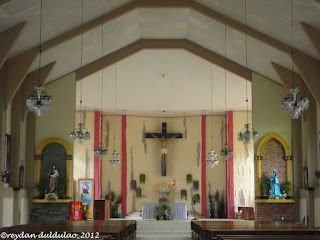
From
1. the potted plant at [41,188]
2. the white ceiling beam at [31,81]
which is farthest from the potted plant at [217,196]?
the white ceiling beam at [31,81]

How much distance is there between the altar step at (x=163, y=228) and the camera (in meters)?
19.1

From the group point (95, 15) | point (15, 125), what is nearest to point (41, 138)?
point (15, 125)

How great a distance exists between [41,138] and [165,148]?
24.9 feet

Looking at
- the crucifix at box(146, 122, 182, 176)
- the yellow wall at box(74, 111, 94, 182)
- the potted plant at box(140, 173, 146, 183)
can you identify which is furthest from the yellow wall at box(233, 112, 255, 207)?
the yellow wall at box(74, 111, 94, 182)

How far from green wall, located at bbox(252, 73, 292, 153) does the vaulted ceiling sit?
12.5 inches

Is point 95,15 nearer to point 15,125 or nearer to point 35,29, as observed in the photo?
point 35,29

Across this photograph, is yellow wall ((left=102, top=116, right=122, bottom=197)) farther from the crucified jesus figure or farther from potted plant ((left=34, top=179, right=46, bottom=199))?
potted plant ((left=34, top=179, right=46, bottom=199))

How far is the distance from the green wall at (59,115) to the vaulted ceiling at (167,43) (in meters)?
0.43

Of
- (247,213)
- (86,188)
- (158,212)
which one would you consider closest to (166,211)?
(158,212)

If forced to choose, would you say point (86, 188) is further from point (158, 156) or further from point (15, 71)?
point (15, 71)

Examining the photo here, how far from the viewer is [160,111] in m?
25.1

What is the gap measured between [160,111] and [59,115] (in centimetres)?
667

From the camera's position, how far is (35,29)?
15.1 m

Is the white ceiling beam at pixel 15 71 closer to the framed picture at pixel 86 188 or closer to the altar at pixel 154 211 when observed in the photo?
the altar at pixel 154 211
